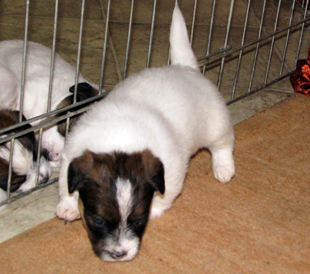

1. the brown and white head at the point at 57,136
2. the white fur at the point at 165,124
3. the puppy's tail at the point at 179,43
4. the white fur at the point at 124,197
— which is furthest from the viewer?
the brown and white head at the point at 57,136

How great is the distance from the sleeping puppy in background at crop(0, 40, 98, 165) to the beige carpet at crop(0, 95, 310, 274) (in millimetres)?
743

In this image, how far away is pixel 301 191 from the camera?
3547mm

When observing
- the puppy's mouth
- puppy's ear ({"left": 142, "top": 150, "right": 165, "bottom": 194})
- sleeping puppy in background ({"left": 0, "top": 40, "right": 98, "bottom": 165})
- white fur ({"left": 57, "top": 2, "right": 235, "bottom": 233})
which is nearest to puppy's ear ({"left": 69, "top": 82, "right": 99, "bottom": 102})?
sleeping puppy in background ({"left": 0, "top": 40, "right": 98, "bottom": 165})

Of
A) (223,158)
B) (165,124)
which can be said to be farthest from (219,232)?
(165,124)

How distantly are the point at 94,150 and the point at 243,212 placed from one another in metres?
1.20

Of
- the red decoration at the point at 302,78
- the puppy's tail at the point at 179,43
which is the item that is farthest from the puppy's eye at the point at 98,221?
the red decoration at the point at 302,78

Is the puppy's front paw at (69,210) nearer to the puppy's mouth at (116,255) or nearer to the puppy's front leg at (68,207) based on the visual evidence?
the puppy's front leg at (68,207)

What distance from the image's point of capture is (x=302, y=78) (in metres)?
4.64

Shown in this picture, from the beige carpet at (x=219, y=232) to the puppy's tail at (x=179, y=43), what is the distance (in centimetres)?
76

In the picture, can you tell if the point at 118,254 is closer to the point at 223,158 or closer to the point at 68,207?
the point at 68,207

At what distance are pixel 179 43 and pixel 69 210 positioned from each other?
1397mm

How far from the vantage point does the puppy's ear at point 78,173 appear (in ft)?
8.37

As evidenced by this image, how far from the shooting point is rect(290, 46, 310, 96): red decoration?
4613 millimetres

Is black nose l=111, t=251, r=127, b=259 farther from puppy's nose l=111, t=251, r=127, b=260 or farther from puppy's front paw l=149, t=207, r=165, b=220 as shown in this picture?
puppy's front paw l=149, t=207, r=165, b=220
